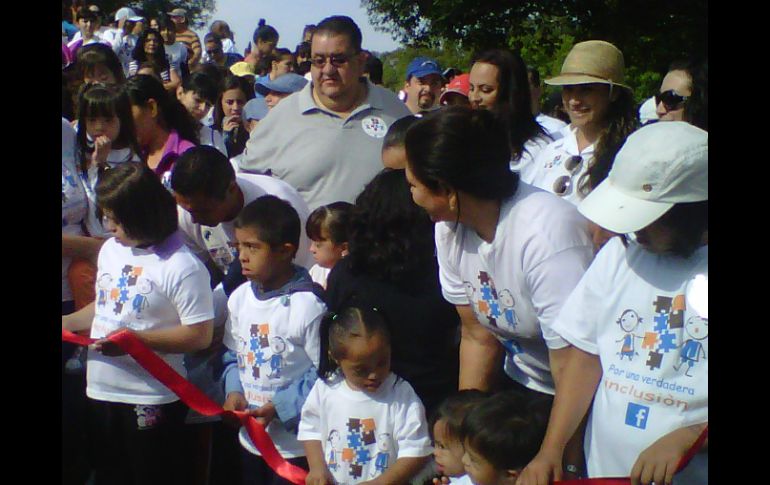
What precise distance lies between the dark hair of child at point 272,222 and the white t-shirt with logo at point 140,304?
293 mm

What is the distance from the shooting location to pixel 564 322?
2783 millimetres

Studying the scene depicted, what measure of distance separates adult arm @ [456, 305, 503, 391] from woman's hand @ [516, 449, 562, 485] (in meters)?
0.70

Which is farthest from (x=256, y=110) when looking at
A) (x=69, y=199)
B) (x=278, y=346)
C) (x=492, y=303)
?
(x=492, y=303)

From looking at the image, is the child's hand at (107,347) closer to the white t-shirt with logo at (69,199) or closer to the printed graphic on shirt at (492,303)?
the white t-shirt with logo at (69,199)

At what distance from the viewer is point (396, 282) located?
3.52 m

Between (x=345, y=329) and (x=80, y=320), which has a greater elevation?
(x=345, y=329)

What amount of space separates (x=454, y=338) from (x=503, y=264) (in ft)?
2.26

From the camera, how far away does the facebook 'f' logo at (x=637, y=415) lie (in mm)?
2551

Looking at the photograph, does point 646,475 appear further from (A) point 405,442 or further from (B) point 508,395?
(A) point 405,442

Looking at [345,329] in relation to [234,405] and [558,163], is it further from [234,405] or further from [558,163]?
[558,163]

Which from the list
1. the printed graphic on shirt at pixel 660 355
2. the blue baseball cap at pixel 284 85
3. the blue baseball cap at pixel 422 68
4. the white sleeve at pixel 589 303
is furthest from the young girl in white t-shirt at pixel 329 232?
the blue baseball cap at pixel 422 68

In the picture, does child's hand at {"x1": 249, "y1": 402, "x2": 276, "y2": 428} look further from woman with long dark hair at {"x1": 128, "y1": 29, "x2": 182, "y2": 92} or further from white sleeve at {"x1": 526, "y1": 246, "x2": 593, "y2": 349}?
woman with long dark hair at {"x1": 128, "y1": 29, "x2": 182, "y2": 92}

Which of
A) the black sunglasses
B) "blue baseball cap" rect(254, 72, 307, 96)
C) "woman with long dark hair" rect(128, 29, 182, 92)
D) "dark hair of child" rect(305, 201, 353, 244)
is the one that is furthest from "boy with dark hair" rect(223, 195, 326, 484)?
"woman with long dark hair" rect(128, 29, 182, 92)

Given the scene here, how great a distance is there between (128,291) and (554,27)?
16729 mm
